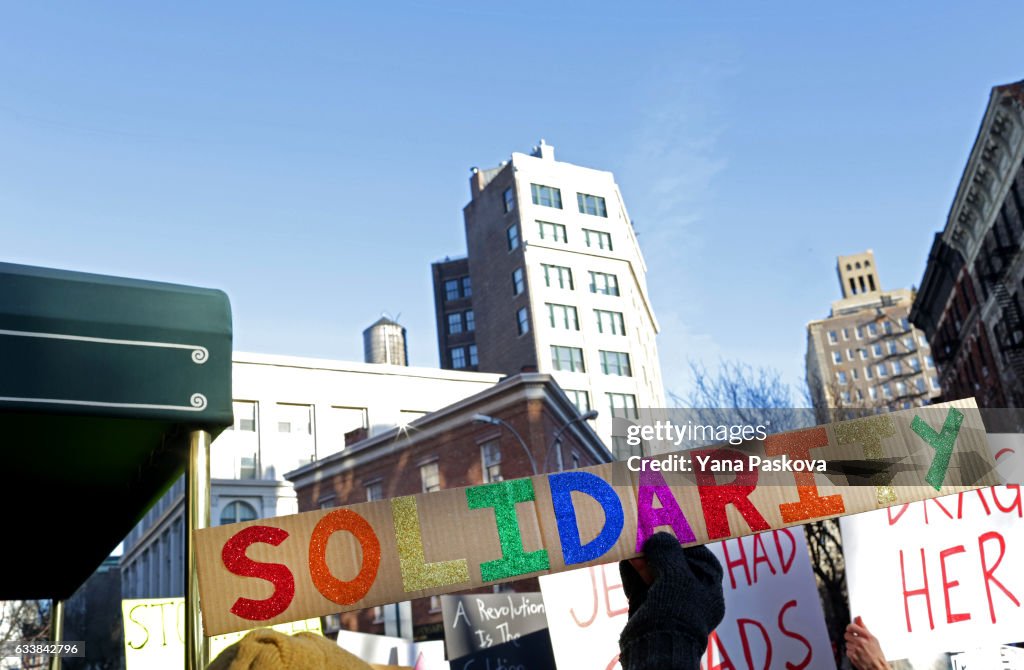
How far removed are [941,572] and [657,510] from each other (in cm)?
277

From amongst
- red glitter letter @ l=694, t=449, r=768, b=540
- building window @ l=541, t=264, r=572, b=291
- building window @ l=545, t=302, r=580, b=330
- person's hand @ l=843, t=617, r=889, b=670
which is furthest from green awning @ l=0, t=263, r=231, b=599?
building window @ l=541, t=264, r=572, b=291

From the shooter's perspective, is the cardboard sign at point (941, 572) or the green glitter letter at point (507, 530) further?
the cardboard sign at point (941, 572)

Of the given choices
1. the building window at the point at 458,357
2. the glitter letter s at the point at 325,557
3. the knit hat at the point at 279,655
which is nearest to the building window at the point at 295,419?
the building window at the point at 458,357

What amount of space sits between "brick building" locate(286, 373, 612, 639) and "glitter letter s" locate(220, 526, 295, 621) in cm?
2902

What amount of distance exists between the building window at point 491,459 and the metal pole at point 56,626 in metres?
29.3

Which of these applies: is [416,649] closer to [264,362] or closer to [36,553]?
[36,553]

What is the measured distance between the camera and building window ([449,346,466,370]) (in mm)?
76500

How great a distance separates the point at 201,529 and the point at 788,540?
3.79 m

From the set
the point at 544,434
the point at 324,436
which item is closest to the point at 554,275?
the point at 324,436

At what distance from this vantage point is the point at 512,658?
Answer: 354 inches

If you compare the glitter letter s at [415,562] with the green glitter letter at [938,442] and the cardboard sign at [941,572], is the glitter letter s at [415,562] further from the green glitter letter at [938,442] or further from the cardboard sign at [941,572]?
the cardboard sign at [941,572]

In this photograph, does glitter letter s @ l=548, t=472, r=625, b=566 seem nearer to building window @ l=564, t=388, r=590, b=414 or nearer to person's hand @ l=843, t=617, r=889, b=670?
person's hand @ l=843, t=617, r=889, b=670

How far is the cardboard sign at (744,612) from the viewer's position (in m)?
5.12

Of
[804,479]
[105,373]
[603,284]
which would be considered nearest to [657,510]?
[804,479]
